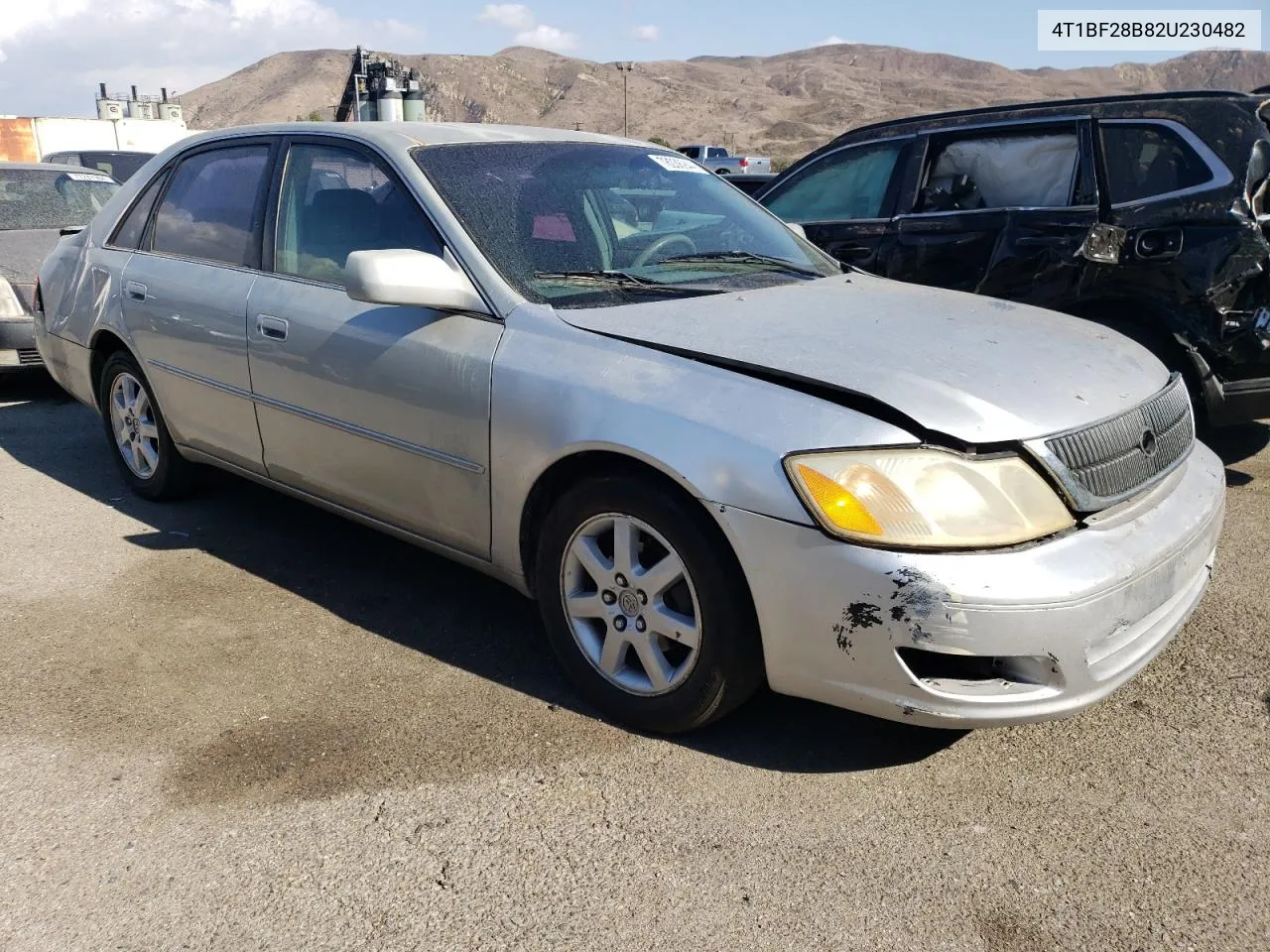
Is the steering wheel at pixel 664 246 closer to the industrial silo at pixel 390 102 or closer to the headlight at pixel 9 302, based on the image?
the headlight at pixel 9 302

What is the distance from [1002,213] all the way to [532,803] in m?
4.06

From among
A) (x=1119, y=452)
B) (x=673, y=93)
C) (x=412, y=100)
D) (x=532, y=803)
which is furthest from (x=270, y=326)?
(x=673, y=93)

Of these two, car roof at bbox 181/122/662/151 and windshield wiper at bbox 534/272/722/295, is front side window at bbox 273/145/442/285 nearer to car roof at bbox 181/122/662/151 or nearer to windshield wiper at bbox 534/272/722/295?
car roof at bbox 181/122/662/151

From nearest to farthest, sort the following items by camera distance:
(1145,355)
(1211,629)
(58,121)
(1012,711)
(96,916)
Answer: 1. (96,916)
2. (1012,711)
3. (1145,355)
4. (1211,629)
5. (58,121)

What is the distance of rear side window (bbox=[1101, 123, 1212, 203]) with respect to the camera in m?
4.93

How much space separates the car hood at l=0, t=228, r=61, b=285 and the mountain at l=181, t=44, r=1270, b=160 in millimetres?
94397

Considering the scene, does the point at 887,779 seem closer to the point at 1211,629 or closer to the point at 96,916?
the point at 1211,629

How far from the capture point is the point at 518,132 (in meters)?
3.93

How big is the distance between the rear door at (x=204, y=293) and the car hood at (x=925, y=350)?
1625 millimetres

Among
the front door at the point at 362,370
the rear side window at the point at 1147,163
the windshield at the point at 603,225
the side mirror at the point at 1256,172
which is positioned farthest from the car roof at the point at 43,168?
the side mirror at the point at 1256,172

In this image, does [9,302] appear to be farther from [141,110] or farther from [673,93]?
[673,93]

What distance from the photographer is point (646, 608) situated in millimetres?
2852

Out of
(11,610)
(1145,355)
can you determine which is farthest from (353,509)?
(1145,355)

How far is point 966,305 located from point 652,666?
61.4 inches
